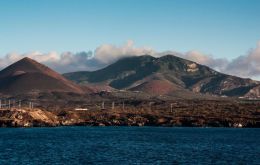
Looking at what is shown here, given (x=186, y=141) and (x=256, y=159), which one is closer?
(x=256, y=159)

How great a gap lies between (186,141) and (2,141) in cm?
5864

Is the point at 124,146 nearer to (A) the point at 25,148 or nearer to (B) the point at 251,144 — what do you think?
(A) the point at 25,148

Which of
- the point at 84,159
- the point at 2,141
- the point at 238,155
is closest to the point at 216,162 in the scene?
the point at 238,155

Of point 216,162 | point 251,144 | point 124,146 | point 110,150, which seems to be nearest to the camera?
point 216,162

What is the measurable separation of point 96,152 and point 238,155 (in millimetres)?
34575

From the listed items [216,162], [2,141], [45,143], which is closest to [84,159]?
[216,162]

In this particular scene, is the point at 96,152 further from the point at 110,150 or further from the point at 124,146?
the point at 124,146

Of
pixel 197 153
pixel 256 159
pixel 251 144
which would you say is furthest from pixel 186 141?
pixel 256 159

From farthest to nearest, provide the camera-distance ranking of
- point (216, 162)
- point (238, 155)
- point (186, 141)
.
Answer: point (186, 141) → point (238, 155) → point (216, 162)

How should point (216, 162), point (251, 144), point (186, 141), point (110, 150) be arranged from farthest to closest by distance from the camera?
point (186, 141), point (251, 144), point (110, 150), point (216, 162)

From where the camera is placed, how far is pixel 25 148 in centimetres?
13950

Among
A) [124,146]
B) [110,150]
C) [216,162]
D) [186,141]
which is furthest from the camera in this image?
[186,141]

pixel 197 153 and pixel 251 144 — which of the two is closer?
pixel 197 153

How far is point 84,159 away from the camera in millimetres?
112125
